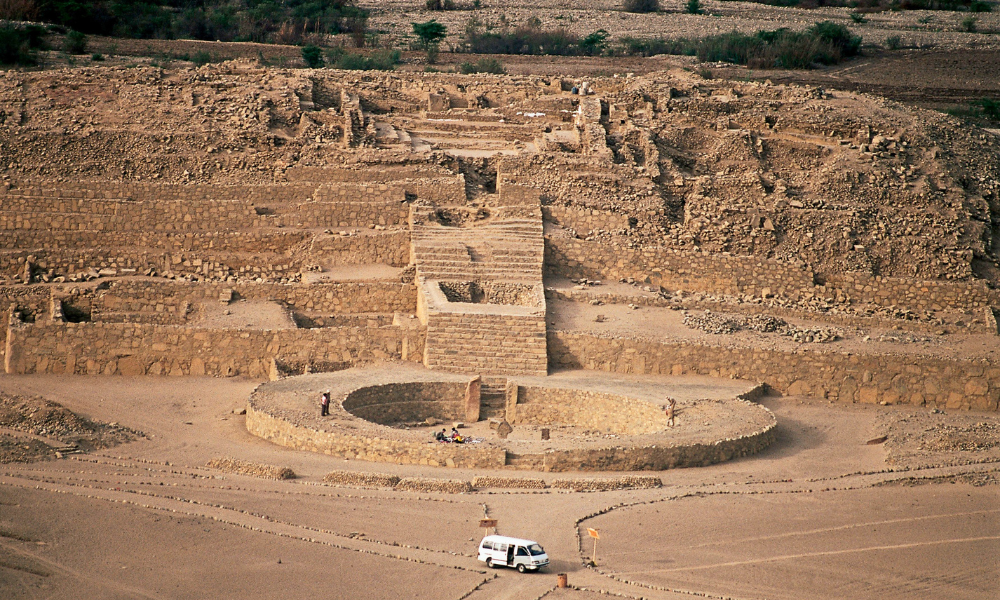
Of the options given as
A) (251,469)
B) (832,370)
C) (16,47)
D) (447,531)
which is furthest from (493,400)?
(16,47)

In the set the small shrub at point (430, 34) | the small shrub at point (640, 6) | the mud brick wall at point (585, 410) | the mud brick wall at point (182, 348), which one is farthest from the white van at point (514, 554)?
the small shrub at point (640, 6)

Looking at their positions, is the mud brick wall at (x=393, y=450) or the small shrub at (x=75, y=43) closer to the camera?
the mud brick wall at (x=393, y=450)

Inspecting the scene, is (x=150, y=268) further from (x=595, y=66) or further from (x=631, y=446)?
(x=595, y=66)

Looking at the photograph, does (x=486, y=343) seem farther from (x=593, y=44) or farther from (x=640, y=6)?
(x=640, y=6)

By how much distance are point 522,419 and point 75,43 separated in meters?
26.7

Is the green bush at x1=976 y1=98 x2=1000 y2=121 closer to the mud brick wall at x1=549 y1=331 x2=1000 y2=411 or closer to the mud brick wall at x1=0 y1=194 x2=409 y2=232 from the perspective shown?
the mud brick wall at x1=549 y1=331 x2=1000 y2=411

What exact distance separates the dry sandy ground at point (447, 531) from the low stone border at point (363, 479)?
296 millimetres

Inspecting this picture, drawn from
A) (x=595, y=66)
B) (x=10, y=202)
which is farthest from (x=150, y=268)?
(x=595, y=66)

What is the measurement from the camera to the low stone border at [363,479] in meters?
22.7

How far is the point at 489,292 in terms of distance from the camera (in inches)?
1224

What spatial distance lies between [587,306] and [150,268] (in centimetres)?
867

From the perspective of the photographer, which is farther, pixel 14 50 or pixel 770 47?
pixel 770 47

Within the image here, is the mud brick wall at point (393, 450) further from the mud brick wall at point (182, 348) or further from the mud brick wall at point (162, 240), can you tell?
the mud brick wall at point (162, 240)

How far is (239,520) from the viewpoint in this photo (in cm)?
2050
